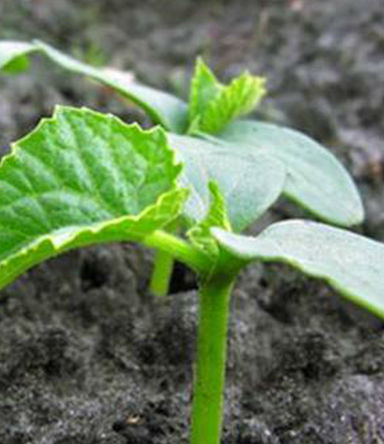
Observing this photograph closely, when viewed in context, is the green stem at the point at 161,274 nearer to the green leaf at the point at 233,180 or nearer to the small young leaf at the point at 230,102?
the small young leaf at the point at 230,102

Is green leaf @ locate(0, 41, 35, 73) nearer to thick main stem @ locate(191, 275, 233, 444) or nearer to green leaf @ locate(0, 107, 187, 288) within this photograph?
green leaf @ locate(0, 107, 187, 288)

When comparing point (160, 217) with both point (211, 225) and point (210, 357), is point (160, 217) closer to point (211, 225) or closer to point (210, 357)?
point (211, 225)

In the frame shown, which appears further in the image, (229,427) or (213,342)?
(229,427)

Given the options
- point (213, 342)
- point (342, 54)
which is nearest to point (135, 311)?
point (213, 342)

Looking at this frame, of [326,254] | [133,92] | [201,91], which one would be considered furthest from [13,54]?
[326,254]

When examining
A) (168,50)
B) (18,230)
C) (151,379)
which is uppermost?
(18,230)

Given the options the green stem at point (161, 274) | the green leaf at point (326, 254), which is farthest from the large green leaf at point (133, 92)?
the green leaf at point (326, 254)

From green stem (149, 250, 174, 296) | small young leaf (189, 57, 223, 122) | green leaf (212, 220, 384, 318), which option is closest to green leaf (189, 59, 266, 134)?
small young leaf (189, 57, 223, 122)

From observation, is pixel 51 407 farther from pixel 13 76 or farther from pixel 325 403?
pixel 13 76
